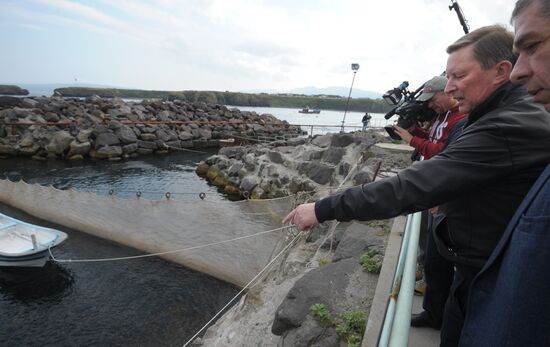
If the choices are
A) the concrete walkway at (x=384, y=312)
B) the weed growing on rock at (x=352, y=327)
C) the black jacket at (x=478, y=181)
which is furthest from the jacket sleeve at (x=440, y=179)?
the weed growing on rock at (x=352, y=327)

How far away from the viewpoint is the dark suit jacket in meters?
0.84

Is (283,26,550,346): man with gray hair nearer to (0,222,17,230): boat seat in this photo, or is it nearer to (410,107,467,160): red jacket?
(410,107,467,160): red jacket

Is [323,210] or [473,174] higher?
[473,174]

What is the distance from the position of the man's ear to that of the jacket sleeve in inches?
18.6

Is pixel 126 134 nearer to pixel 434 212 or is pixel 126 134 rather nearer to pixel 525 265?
pixel 434 212

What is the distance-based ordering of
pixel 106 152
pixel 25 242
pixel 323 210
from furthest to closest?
pixel 106 152
pixel 25 242
pixel 323 210

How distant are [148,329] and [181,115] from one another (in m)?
29.1

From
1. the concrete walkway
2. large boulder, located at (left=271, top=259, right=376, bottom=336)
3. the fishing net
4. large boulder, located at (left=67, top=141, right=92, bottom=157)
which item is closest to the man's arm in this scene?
the concrete walkway

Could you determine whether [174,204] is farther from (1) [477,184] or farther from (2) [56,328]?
(1) [477,184]

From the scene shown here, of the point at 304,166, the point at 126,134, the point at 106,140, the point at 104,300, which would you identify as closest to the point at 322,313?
the point at 104,300

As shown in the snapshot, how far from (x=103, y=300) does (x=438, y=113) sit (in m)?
8.32

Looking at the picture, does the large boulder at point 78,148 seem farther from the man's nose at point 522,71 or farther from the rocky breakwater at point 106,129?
the man's nose at point 522,71

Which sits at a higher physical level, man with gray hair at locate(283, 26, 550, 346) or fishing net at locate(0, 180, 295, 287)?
man with gray hair at locate(283, 26, 550, 346)

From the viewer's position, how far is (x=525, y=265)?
2.87 ft
